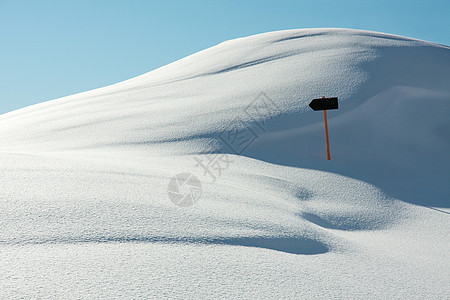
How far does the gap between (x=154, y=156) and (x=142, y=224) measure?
2.23 metres

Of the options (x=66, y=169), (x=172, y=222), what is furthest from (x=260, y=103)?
(x=172, y=222)

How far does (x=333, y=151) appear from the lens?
4758mm

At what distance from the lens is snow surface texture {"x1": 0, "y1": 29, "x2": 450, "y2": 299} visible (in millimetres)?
1809

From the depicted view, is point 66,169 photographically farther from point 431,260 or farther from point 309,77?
point 309,77
